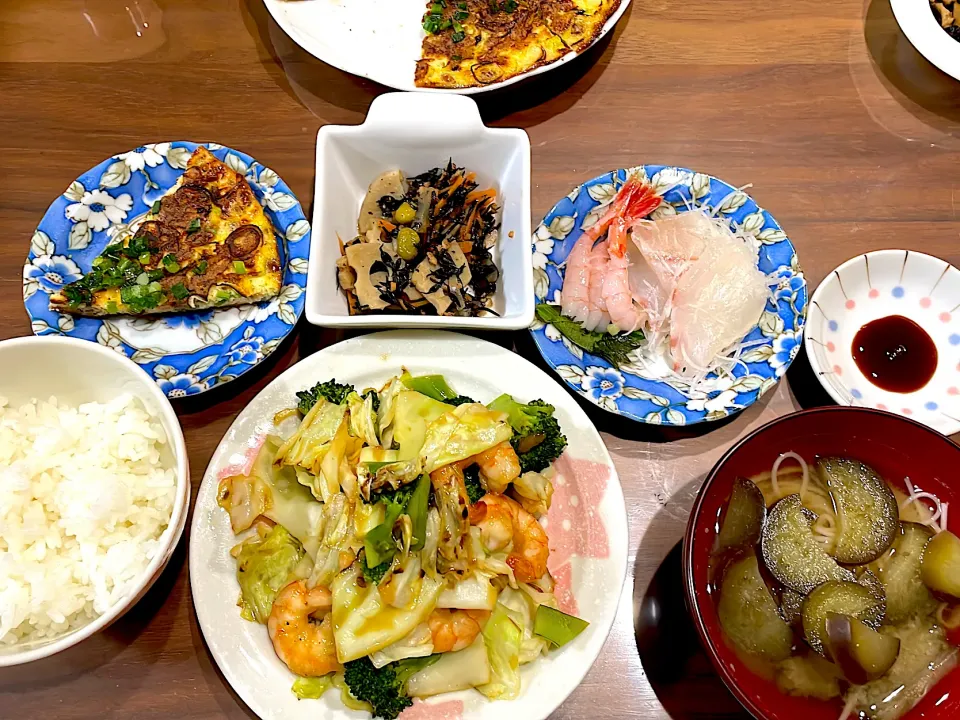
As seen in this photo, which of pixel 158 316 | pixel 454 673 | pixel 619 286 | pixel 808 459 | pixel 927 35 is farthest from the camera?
pixel 927 35

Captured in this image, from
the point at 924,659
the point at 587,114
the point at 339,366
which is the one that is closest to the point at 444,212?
the point at 339,366

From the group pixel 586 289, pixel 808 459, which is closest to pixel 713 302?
pixel 586 289

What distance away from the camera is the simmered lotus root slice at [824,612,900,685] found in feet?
4.42

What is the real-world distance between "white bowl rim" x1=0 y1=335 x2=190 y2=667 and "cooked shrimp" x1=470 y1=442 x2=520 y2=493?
26.7 inches

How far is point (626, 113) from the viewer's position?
233cm

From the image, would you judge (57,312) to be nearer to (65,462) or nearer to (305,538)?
(65,462)

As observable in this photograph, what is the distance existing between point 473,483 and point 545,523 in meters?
0.24

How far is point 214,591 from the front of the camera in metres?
1.55

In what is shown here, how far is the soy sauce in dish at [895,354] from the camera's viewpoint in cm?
199

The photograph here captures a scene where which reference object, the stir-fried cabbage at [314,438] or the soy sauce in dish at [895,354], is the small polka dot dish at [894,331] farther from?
the stir-fried cabbage at [314,438]

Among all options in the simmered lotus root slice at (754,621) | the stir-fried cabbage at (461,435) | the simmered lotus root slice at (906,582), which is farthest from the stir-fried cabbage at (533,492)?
the simmered lotus root slice at (906,582)

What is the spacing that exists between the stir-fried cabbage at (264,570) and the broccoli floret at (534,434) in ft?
1.96

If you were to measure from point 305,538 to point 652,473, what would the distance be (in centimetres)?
99

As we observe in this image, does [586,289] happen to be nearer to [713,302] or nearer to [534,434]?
[713,302]
